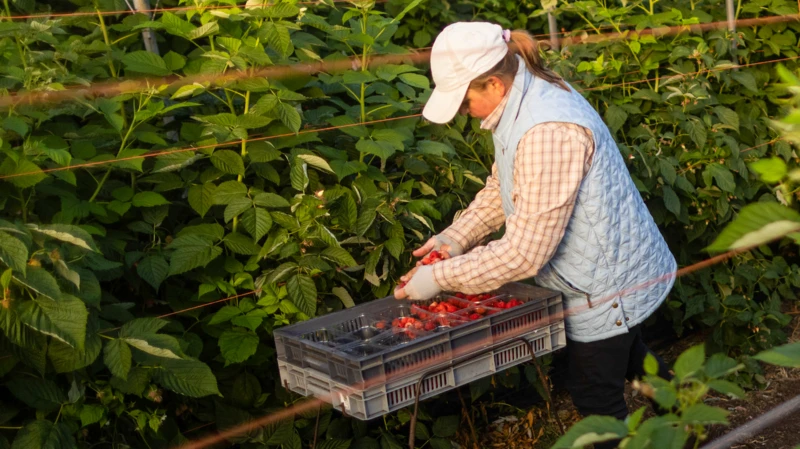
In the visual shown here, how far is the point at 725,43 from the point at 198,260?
2.96 meters

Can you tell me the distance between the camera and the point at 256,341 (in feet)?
9.69

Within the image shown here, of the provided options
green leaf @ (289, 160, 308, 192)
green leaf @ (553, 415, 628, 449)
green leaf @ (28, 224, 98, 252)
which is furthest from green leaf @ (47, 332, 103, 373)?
green leaf @ (553, 415, 628, 449)

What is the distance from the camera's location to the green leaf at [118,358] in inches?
99.3

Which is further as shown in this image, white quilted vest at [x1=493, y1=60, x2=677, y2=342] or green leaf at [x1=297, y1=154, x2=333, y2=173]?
green leaf at [x1=297, y1=154, x2=333, y2=173]

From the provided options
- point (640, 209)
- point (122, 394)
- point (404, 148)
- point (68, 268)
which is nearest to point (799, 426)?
point (640, 209)

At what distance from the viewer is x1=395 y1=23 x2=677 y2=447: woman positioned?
260 centimetres

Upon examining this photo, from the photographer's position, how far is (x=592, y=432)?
1.30 metres

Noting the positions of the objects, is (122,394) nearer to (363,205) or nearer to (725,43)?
(363,205)

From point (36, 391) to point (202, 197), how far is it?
0.82 m

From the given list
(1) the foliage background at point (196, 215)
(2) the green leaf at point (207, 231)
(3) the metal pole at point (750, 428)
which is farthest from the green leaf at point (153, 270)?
(3) the metal pole at point (750, 428)

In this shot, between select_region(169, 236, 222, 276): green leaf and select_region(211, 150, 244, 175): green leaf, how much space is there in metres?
0.24

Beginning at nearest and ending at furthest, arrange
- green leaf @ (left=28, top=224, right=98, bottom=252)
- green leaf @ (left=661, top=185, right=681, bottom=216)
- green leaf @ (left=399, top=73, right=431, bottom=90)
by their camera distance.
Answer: green leaf @ (left=28, top=224, right=98, bottom=252), green leaf @ (left=399, top=73, right=431, bottom=90), green leaf @ (left=661, top=185, right=681, bottom=216)

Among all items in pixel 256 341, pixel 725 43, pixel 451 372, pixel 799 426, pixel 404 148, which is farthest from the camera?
pixel 725 43

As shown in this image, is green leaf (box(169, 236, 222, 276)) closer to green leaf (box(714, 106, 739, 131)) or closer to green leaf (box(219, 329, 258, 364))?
green leaf (box(219, 329, 258, 364))
